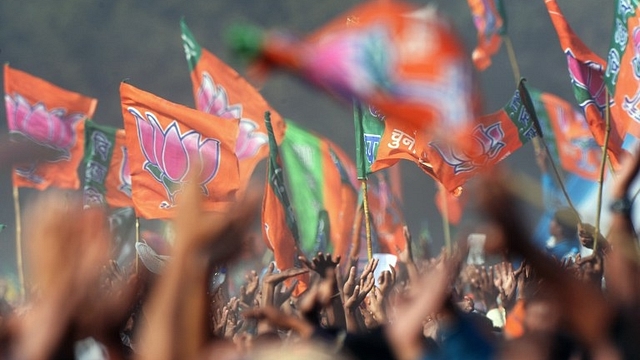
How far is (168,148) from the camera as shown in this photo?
7.70m

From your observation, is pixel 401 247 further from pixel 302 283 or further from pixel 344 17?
pixel 344 17

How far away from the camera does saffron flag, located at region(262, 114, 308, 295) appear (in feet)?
24.0

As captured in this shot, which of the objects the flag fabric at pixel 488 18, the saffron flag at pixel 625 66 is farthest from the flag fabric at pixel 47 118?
the saffron flag at pixel 625 66

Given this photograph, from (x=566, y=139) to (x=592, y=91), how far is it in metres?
2.74

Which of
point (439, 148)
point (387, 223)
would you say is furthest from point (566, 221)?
point (387, 223)

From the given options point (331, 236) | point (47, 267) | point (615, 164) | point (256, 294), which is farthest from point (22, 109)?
point (47, 267)

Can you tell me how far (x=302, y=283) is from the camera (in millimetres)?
6961

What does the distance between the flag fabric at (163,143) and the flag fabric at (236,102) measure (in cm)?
135

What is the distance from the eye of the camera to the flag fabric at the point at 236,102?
9.16 meters

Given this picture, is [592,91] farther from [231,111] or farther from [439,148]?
[231,111]

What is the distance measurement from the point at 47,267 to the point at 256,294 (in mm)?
4063

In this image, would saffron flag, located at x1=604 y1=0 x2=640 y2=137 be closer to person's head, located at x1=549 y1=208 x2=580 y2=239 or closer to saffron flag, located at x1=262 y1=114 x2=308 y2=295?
person's head, located at x1=549 y1=208 x2=580 y2=239

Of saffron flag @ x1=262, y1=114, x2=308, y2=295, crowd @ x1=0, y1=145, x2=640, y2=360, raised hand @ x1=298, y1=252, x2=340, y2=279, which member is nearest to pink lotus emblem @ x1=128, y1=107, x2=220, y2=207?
saffron flag @ x1=262, y1=114, x2=308, y2=295

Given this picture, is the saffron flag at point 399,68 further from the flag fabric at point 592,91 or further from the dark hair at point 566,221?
the flag fabric at point 592,91
